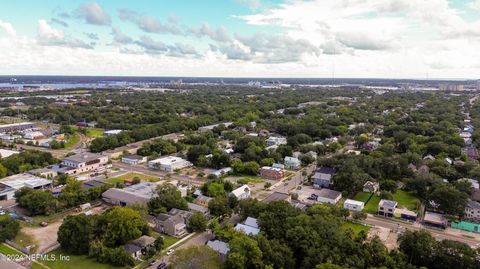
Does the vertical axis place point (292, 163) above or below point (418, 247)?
below

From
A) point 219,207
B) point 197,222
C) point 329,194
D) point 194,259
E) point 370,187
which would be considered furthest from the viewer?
point 370,187

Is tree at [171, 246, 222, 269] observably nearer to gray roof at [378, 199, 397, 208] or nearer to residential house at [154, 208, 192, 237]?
residential house at [154, 208, 192, 237]

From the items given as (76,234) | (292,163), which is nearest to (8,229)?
(76,234)

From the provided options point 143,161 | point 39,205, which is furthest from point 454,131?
point 39,205

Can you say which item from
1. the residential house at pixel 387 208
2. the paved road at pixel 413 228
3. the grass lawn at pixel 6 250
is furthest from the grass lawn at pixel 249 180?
the grass lawn at pixel 6 250

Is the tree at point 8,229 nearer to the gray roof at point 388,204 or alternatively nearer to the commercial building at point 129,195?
the commercial building at point 129,195

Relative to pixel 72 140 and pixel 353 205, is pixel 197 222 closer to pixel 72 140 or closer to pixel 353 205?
pixel 353 205

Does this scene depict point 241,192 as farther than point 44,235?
Yes

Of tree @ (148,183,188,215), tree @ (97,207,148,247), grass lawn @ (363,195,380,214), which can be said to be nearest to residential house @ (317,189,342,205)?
grass lawn @ (363,195,380,214)
